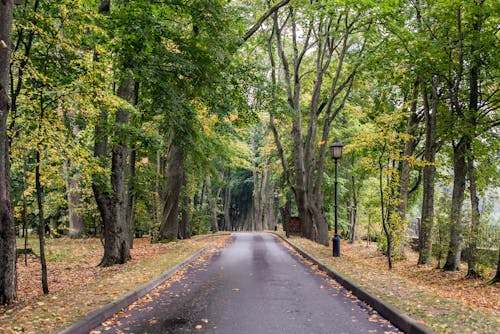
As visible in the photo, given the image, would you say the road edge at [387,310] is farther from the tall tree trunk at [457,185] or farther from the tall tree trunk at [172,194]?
the tall tree trunk at [172,194]

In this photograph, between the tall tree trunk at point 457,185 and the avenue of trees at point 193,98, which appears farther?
the tall tree trunk at point 457,185

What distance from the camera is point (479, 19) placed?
38.5ft

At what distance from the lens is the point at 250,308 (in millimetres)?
7164

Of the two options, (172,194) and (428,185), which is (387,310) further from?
(172,194)

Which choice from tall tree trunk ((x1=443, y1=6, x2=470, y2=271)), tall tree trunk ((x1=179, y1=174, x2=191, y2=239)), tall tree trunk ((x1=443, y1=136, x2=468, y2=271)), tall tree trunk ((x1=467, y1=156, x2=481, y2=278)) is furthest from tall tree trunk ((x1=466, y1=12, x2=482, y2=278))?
tall tree trunk ((x1=179, y1=174, x2=191, y2=239))

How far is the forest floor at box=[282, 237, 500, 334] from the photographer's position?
229 inches

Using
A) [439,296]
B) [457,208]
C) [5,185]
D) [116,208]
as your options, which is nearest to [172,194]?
[116,208]

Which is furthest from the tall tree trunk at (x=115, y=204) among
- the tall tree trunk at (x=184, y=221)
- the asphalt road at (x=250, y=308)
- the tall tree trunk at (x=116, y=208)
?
the tall tree trunk at (x=184, y=221)

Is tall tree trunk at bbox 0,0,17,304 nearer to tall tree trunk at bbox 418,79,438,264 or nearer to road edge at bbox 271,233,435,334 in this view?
road edge at bbox 271,233,435,334

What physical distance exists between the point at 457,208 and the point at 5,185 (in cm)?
1181

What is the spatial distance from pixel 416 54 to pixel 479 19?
6.83 ft

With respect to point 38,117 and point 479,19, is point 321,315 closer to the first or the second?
point 38,117

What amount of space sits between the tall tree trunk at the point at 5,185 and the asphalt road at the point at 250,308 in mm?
2191

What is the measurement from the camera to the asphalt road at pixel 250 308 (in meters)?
5.93
